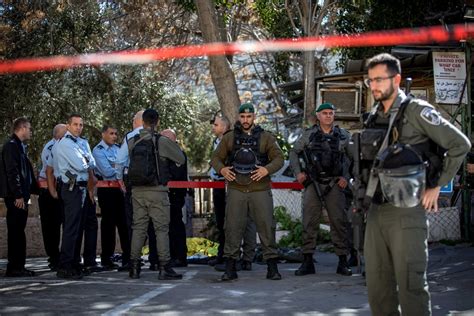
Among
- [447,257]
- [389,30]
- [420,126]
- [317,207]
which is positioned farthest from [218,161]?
[389,30]

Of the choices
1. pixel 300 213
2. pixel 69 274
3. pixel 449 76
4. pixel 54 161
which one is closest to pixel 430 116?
pixel 69 274

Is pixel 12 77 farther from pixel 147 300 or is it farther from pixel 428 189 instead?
pixel 428 189

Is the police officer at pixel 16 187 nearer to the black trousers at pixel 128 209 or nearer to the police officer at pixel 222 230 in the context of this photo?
the black trousers at pixel 128 209

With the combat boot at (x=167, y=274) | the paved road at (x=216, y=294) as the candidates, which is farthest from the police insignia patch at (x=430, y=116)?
the combat boot at (x=167, y=274)

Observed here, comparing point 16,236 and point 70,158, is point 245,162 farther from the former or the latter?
point 16,236

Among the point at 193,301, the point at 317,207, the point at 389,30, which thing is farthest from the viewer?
the point at 389,30

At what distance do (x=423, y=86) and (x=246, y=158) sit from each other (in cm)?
869

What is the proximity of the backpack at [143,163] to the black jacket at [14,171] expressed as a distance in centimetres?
150

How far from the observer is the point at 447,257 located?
11.7 meters

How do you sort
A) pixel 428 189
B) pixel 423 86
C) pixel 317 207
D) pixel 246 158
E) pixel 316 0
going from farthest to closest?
1. pixel 316 0
2. pixel 423 86
3. pixel 317 207
4. pixel 246 158
5. pixel 428 189

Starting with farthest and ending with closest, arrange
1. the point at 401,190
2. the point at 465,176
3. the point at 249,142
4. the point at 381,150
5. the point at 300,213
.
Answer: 1. the point at 300,213
2. the point at 465,176
3. the point at 249,142
4. the point at 381,150
5. the point at 401,190

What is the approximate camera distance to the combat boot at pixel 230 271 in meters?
10.1

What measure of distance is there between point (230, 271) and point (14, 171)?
2.89 meters

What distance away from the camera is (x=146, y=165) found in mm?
10125
